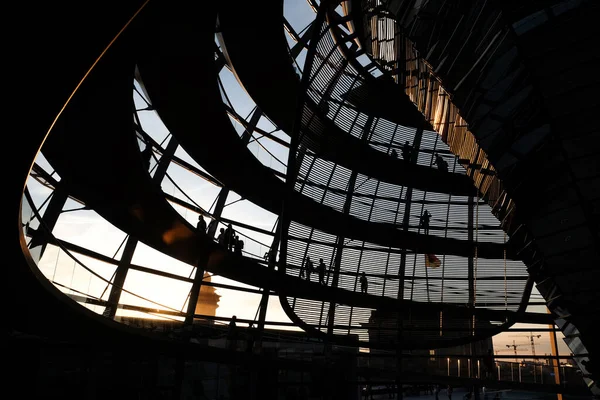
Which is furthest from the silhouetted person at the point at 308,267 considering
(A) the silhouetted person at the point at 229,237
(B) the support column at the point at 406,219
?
(B) the support column at the point at 406,219

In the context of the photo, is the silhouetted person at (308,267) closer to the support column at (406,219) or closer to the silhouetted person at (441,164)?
the support column at (406,219)

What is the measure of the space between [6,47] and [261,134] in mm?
21686

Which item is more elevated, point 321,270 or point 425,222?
point 425,222

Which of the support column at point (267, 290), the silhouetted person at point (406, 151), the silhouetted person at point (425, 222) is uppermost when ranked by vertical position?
the silhouetted person at point (406, 151)

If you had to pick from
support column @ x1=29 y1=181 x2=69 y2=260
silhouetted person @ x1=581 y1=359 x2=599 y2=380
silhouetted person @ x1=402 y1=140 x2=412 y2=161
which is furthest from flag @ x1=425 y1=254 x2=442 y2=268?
support column @ x1=29 y1=181 x2=69 y2=260

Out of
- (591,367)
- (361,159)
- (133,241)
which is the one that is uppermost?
(361,159)

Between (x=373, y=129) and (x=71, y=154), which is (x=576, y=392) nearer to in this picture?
(x=373, y=129)

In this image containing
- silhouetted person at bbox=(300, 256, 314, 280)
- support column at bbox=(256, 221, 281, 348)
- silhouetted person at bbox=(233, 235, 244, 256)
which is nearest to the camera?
silhouetted person at bbox=(233, 235, 244, 256)

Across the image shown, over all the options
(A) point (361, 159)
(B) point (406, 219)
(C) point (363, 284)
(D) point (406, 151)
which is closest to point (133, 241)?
(A) point (361, 159)

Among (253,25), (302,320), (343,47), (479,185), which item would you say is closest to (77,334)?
(253,25)

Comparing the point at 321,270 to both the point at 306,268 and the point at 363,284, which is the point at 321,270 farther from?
the point at 363,284

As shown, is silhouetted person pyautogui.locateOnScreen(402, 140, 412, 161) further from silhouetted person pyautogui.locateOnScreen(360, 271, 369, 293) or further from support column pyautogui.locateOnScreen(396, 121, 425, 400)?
silhouetted person pyautogui.locateOnScreen(360, 271, 369, 293)

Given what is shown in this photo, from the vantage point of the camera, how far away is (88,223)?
55.6 feet

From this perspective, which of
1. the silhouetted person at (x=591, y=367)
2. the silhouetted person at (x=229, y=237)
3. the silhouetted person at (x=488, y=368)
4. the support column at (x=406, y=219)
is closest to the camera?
the silhouetted person at (x=591, y=367)
